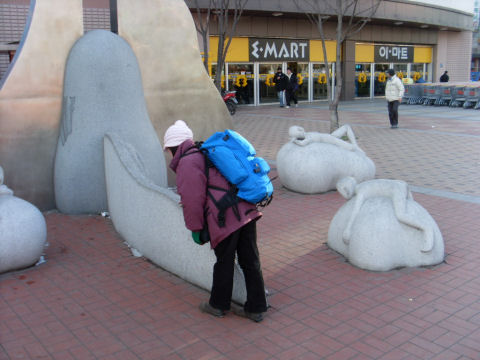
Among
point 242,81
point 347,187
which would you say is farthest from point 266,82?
point 347,187

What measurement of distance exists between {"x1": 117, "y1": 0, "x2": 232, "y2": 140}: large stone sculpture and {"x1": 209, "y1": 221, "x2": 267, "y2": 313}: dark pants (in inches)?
188

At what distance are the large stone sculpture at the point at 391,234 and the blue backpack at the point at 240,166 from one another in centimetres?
175

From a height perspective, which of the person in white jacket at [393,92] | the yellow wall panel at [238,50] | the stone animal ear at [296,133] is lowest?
the stone animal ear at [296,133]

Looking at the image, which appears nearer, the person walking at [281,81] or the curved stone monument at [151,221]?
the curved stone monument at [151,221]

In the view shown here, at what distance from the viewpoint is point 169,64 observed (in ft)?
28.0

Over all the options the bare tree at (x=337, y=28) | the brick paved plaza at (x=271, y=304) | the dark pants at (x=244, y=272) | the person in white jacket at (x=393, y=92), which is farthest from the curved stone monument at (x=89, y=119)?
the person in white jacket at (x=393, y=92)

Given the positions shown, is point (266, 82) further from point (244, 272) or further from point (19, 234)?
point (244, 272)

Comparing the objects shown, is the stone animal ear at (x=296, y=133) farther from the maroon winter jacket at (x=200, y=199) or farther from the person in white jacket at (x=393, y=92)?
the person in white jacket at (x=393, y=92)

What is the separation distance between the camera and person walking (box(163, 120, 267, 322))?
3906 millimetres

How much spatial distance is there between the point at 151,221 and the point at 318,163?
3.59m

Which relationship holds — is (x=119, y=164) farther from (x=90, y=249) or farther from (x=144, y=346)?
(x=144, y=346)

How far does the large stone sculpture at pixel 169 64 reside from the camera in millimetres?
8148

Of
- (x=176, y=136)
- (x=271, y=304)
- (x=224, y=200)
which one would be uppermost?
(x=176, y=136)

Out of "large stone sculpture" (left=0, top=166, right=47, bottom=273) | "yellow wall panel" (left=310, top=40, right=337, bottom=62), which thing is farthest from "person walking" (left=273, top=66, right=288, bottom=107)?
"large stone sculpture" (left=0, top=166, right=47, bottom=273)
